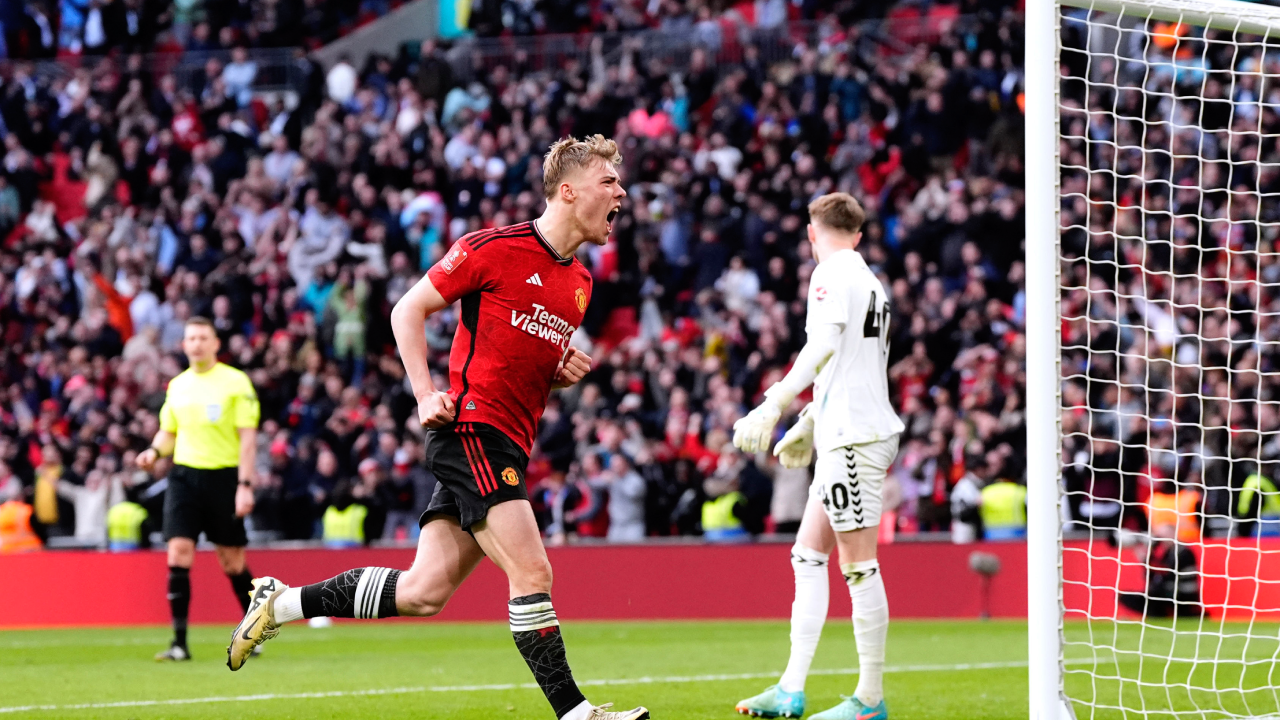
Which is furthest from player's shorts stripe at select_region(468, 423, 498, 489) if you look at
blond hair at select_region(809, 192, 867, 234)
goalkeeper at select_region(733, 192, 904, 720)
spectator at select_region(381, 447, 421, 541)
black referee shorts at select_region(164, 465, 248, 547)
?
spectator at select_region(381, 447, 421, 541)

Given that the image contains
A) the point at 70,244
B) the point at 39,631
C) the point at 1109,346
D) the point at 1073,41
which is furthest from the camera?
the point at 70,244

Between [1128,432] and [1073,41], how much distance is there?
20.9ft

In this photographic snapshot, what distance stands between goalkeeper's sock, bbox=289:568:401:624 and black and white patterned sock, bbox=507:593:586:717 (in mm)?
524

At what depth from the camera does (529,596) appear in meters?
5.38

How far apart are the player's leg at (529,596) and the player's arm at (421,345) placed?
15.6 inches

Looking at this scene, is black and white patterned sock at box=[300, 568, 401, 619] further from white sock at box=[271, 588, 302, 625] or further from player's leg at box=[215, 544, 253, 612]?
player's leg at box=[215, 544, 253, 612]

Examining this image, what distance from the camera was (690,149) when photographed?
20.5 metres

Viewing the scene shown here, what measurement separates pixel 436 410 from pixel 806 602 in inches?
95.4

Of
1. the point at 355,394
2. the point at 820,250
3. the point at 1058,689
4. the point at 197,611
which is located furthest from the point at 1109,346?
the point at 1058,689

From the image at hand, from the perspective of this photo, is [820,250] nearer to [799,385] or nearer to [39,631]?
[799,385]

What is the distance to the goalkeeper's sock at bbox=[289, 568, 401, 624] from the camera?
5.64 metres

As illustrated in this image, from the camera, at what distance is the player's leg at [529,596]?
534 centimetres

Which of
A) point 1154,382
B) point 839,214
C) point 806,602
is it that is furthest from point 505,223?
point 806,602

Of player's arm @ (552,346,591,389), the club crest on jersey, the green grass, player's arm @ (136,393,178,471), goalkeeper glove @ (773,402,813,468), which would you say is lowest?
the green grass
